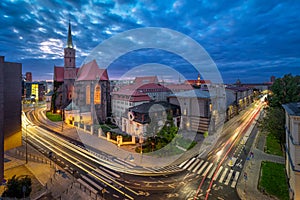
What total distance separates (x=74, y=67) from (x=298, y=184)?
211ft

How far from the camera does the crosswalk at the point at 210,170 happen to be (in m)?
20.0

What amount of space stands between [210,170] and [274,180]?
6.98 metres

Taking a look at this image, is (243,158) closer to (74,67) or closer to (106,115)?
(106,115)

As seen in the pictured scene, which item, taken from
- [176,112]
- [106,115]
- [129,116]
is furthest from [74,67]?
[176,112]

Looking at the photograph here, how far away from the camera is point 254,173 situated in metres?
21.1

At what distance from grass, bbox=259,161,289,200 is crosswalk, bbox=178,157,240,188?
9.37 ft

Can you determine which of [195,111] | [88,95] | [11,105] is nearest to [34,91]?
[88,95]

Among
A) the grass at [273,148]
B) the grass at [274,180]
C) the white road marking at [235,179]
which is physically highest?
the grass at [273,148]

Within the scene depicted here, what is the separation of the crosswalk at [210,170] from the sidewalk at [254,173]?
939mm

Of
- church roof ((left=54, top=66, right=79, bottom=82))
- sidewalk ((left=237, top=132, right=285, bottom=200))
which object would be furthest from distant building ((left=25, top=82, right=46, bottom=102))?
sidewalk ((left=237, top=132, right=285, bottom=200))

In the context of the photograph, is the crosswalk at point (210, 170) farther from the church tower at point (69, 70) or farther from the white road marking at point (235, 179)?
the church tower at point (69, 70)

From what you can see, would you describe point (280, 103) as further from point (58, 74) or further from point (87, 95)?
point (58, 74)

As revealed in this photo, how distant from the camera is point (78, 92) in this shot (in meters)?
53.2

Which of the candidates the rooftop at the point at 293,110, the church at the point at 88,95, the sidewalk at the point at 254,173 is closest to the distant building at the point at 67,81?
Answer: the church at the point at 88,95
